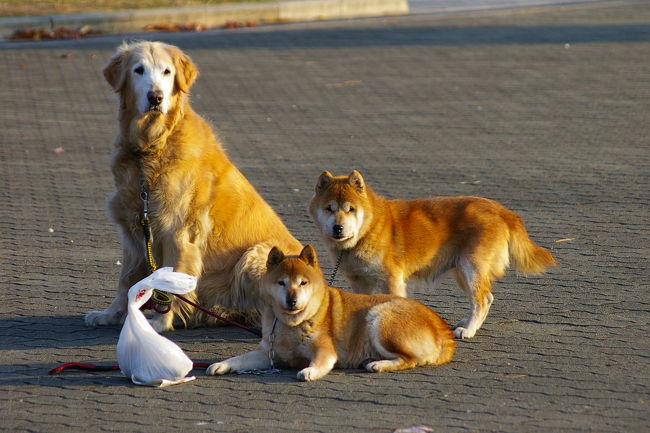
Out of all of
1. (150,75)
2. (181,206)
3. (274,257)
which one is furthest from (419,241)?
(150,75)

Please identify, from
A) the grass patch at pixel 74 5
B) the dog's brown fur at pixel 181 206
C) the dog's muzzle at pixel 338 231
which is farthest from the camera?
the grass patch at pixel 74 5

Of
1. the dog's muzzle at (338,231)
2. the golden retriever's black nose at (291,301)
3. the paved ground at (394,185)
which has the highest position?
the dog's muzzle at (338,231)

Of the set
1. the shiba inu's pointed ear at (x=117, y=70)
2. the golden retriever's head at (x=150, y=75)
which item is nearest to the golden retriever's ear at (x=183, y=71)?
the golden retriever's head at (x=150, y=75)

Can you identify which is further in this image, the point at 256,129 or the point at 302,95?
the point at 302,95

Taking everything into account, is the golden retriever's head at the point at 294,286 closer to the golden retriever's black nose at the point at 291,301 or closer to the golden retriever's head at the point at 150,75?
the golden retriever's black nose at the point at 291,301

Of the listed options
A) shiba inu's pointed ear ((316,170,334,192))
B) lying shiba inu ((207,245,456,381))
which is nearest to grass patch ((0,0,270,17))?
shiba inu's pointed ear ((316,170,334,192))

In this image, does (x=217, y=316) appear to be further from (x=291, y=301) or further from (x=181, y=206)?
(x=291, y=301)

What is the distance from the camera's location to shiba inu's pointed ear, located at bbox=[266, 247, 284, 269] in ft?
19.7

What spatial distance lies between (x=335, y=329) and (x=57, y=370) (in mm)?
1714

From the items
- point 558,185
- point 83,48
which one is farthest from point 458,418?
point 83,48

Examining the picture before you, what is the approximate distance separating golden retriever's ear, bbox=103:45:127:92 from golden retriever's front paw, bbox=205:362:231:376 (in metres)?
2.20

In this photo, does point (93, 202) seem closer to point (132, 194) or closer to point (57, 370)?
point (132, 194)

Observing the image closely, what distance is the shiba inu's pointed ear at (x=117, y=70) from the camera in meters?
6.93

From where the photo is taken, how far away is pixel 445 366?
614 cm
